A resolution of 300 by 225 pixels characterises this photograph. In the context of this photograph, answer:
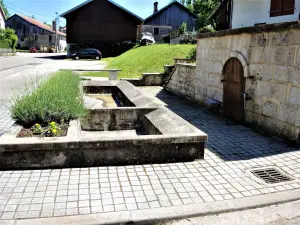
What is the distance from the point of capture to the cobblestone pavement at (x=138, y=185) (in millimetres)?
3893

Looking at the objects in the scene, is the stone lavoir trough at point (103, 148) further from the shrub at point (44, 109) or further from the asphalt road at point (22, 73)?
the asphalt road at point (22, 73)

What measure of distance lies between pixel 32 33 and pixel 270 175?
74.0 m

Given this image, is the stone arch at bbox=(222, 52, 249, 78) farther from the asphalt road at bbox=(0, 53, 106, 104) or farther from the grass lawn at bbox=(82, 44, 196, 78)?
the grass lawn at bbox=(82, 44, 196, 78)

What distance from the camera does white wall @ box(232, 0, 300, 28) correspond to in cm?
1890

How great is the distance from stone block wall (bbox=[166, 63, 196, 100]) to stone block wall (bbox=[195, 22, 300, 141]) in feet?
8.52

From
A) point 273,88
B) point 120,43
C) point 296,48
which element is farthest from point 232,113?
point 120,43

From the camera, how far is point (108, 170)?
197 inches

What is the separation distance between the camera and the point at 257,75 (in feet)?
25.3

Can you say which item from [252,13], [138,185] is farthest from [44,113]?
[252,13]

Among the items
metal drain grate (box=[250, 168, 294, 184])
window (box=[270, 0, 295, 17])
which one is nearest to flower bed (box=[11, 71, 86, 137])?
metal drain grate (box=[250, 168, 294, 184])

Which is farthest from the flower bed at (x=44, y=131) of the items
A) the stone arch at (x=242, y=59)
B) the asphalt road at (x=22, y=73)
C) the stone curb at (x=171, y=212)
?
the stone arch at (x=242, y=59)

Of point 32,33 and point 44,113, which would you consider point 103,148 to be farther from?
point 32,33

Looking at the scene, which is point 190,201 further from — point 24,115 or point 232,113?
point 232,113

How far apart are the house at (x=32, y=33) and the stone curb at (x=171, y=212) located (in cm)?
6970
